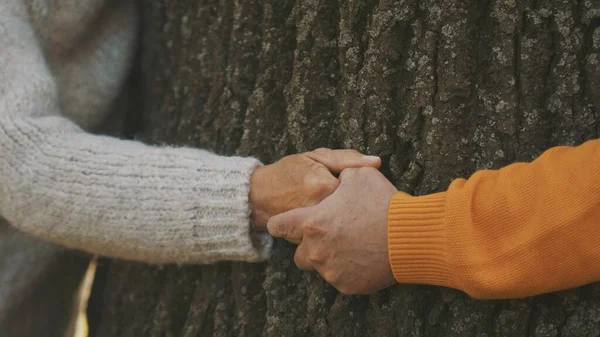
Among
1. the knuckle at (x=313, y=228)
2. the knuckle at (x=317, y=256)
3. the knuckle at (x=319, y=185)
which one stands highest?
the knuckle at (x=319, y=185)

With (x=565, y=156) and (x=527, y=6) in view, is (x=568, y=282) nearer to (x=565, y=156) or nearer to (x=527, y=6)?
(x=565, y=156)

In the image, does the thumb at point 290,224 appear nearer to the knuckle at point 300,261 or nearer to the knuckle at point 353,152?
→ the knuckle at point 300,261

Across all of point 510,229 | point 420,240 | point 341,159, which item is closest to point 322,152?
point 341,159

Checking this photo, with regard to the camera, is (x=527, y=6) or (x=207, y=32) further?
(x=207, y=32)

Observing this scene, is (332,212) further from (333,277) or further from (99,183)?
(99,183)

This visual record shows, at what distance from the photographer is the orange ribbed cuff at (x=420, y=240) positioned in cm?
121

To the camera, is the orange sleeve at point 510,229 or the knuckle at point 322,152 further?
the knuckle at point 322,152

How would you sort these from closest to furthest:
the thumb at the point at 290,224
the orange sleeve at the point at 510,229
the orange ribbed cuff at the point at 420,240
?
1. the orange sleeve at the point at 510,229
2. the orange ribbed cuff at the point at 420,240
3. the thumb at the point at 290,224

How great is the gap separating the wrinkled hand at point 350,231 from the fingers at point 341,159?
2cm

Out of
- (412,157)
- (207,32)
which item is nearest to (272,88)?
(207,32)

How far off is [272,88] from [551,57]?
0.52 m

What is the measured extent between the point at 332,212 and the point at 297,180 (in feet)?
0.35

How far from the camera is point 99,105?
170 centimetres

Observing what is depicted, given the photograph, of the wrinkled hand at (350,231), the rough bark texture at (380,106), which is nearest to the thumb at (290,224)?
the wrinkled hand at (350,231)
